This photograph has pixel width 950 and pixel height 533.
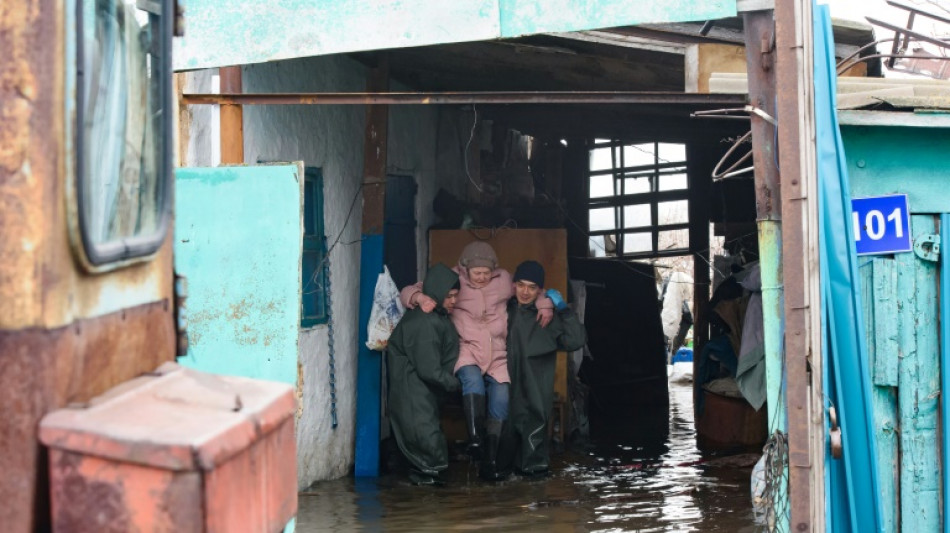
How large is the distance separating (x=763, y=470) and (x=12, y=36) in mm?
4130

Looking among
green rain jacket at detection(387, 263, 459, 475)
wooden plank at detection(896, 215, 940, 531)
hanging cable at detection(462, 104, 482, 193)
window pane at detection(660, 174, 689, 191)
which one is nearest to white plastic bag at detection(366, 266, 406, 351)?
green rain jacket at detection(387, 263, 459, 475)

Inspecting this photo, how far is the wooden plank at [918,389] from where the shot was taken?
18.3 feet

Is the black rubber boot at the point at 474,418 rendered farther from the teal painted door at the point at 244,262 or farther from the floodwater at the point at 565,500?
the teal painted door at the point at 244,262

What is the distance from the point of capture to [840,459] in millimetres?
5121

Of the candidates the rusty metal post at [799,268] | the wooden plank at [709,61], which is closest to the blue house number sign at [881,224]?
the rusty metal post at [799,268]

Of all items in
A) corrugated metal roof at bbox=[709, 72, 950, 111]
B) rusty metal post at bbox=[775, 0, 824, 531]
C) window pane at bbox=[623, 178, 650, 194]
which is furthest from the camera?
window pane at bbox=[623, 178, 650, 194]

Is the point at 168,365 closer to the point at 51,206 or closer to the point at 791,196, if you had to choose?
the point at 51,206

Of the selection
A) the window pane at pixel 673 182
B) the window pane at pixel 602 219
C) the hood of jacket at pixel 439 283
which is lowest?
the hood of jacket at pixel 439 283

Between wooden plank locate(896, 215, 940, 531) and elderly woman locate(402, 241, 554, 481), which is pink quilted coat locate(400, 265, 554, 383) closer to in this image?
elderly woman locate(402, 241, 554, 481)

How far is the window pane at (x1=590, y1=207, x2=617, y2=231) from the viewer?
1471cm

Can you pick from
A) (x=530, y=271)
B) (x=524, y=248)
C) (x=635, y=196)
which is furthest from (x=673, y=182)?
(x=530, y=271)

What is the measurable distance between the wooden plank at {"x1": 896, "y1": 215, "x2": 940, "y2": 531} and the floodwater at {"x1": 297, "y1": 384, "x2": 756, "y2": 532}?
2.00m

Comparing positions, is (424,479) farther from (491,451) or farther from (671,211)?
(671,211)

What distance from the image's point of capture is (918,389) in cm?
558
